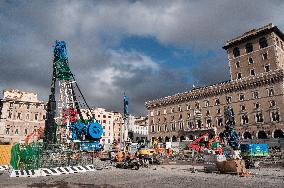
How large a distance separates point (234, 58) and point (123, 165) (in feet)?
157

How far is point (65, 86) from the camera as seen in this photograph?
40812mm

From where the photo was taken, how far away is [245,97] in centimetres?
5994

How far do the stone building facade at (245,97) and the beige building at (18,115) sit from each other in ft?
117

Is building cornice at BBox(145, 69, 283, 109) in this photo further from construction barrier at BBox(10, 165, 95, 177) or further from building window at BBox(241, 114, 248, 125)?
construction barrier at BBox(10, 165, 95, 177)

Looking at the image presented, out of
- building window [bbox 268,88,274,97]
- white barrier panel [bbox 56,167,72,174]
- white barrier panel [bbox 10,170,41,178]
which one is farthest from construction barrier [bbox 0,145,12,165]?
building window [bbox 268,88,274,97]

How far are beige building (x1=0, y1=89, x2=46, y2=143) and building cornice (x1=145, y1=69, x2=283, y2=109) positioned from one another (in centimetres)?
3232

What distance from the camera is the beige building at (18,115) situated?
68.4 m

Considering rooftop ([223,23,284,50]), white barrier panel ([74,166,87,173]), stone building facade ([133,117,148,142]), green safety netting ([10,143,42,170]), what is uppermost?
rooftop ([223,23,284,50])

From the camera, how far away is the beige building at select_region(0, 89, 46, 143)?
225 ft

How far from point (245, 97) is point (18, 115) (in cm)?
5583

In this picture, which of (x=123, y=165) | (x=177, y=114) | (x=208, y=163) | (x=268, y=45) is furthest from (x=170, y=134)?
(x=208, y=163)

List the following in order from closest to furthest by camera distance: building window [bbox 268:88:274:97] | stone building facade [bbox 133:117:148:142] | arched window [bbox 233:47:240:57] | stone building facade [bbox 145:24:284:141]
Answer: stone building facade [bbox 145:24:284:141] → building window [bbox 268:88:274:97] → arched window [bbox 233:47:240:57] → stone building facade [bbox 133:117:148:142]

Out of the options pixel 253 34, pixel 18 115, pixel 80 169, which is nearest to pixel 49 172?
pixel 80 169

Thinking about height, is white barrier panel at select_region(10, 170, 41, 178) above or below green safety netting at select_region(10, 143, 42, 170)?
below
